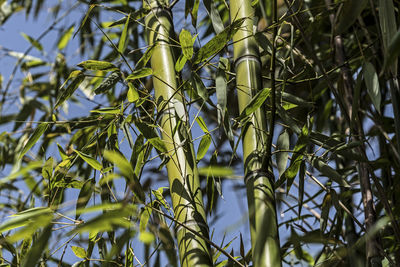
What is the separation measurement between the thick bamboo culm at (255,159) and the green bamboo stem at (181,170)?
0.26 ft

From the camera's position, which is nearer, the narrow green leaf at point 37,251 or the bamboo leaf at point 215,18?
the narrow green leaf at point 37,251

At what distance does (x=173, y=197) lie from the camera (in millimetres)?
795

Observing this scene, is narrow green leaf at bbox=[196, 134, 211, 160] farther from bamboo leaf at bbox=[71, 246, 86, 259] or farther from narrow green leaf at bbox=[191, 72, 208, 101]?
bamboo leaf at bbox=[71, 246, 86, 259]

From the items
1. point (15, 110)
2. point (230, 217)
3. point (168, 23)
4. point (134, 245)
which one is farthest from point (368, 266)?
point (15, 110)

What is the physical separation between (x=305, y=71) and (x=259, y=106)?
0.16m

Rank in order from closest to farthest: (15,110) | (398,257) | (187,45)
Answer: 1. (187,45)
2. (398,257)
3. (15,110)

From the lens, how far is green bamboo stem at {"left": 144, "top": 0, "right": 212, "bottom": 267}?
739 millimetres

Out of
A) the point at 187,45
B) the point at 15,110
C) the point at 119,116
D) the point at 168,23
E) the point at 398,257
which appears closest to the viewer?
the point at 187,45

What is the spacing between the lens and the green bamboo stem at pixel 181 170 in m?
0.74

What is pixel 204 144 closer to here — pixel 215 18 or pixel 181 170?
pixel 181 170

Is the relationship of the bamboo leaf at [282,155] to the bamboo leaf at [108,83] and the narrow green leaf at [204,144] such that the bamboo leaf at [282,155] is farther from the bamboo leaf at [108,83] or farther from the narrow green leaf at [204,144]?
the bamboo leaf at [108,83]

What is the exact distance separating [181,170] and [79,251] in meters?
0.20

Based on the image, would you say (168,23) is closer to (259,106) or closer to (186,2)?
(186,2)

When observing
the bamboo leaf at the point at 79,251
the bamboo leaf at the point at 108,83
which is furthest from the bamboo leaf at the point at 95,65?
the bamboo leaf at the point at 79,251
